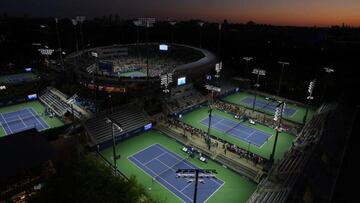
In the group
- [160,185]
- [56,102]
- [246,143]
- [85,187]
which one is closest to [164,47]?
[56,102]

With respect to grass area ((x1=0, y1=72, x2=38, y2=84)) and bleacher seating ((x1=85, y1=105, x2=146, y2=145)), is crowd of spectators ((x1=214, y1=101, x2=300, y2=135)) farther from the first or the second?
grass area ((x1=0, y1=72, x2=38, y2=84))

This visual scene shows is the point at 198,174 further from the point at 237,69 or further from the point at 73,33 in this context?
the point at 73,33

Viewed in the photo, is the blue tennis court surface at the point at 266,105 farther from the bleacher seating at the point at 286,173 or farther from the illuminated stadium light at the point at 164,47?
the illuminated stadium light at the point at 164,47

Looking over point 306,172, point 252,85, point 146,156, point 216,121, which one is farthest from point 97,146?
point 252,85

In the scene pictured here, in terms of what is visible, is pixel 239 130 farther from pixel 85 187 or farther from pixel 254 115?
pixel 85 187

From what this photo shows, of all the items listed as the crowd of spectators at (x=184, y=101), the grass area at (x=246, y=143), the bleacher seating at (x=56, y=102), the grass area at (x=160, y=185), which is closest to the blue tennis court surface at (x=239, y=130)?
the grass area at (x=246, y=143)

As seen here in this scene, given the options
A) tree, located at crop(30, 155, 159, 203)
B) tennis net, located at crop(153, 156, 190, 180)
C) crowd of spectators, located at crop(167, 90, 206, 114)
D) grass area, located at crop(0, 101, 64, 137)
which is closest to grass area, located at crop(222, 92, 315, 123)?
crowd of spectators, located at crop(167, 90, 206, 114)

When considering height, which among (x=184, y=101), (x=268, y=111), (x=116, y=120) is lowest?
(x=268, y=111)
